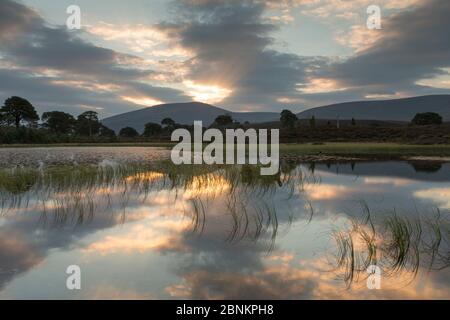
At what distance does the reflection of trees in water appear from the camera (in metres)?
7.48

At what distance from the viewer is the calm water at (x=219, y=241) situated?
6.81 m

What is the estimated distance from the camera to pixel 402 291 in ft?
21.5

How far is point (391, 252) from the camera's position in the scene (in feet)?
27.6

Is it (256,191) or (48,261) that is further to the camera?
(256,191)

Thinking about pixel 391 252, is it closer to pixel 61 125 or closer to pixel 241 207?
pixel 241 207

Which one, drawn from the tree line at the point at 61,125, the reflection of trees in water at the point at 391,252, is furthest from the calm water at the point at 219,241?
the tree line at the point at 61,125

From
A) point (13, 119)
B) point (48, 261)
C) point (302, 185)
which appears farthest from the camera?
point (13, 119)

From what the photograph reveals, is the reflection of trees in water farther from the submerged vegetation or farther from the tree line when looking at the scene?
the tree line

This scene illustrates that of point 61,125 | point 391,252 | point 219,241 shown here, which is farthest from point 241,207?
point 61,125

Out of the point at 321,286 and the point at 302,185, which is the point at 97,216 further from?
the point at 302,185

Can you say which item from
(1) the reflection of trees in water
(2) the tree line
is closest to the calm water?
(1) the reflection of trees in water

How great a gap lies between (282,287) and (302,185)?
13.1 metres

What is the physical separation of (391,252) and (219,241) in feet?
13.8
